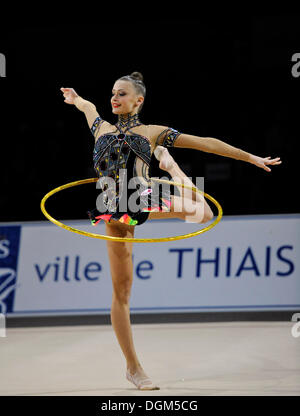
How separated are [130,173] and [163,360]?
1.59 metres

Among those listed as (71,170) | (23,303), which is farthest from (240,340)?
A: (71,170)

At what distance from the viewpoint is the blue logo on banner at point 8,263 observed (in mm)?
5914

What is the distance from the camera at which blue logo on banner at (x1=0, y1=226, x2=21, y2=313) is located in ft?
19.4

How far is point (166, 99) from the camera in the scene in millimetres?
6574
